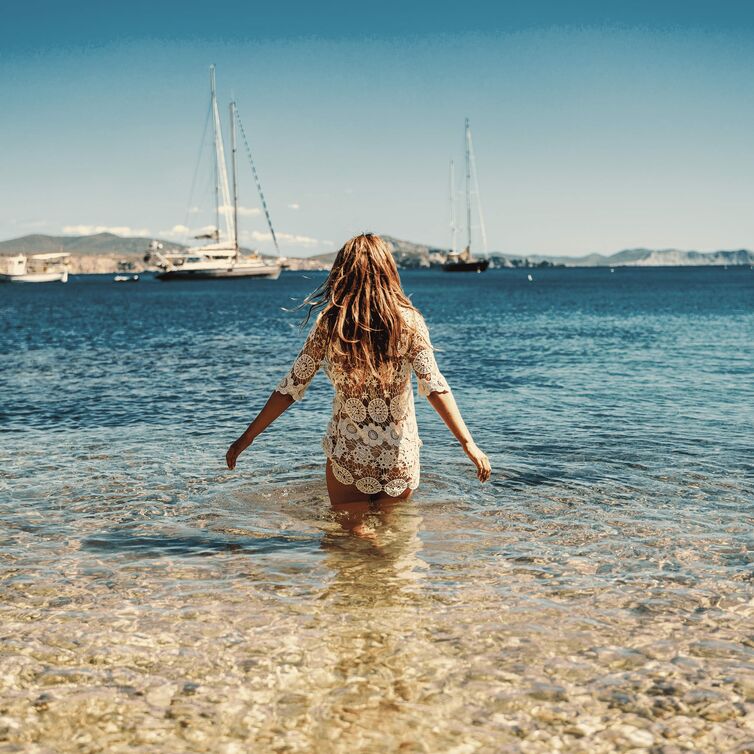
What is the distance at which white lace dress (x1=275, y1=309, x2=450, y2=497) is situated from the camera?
510 centimetres

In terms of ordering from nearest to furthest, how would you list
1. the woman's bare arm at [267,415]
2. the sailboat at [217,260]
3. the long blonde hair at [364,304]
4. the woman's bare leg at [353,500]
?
the long blonde hair at [364,304]
the woman's bare arm at [267,415]
the woman's bare leg at [353,500]
the sailboat at [217,260]

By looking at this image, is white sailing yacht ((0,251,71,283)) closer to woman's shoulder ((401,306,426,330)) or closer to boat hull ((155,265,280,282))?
boat hull ((155,265,280,282))

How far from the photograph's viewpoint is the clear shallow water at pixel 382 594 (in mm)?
3602

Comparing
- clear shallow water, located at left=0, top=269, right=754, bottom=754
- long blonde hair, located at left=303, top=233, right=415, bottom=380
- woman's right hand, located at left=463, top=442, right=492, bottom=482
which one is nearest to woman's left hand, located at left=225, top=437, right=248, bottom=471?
clear shallow water, located at left=0, top=269, right=754, bottom=754

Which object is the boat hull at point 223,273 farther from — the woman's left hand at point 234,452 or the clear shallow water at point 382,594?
the woman's left hand at point 234,452

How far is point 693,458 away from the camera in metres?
9.22

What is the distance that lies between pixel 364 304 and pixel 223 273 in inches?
4029

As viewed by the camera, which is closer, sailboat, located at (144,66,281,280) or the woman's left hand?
the woman's left hand

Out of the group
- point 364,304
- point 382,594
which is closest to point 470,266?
point 364,304

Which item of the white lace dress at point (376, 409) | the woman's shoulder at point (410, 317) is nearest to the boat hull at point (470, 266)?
the white lace dress at point (376, 409)

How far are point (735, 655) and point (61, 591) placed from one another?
4.16m

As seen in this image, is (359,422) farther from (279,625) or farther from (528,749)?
(528,749)

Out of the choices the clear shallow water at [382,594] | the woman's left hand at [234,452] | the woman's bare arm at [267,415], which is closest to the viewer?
the clear shallow water at [382,594]

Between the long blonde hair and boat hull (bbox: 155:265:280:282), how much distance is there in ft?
335
